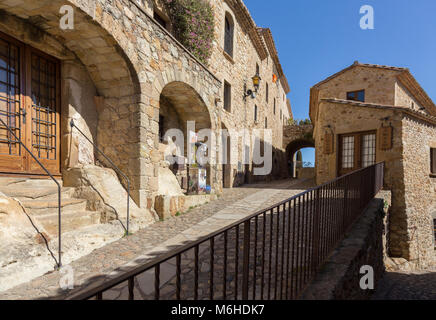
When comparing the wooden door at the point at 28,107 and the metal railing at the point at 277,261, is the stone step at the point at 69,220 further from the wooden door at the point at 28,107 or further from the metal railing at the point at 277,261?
the metal railing at the point at 277,261

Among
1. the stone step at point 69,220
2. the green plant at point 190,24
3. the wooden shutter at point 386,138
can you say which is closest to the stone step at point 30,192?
the stone step at point 69,220

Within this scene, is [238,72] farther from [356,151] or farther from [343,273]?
[343,273]

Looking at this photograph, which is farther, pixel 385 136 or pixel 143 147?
pixel 385 136

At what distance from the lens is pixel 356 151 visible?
1035 centimetres

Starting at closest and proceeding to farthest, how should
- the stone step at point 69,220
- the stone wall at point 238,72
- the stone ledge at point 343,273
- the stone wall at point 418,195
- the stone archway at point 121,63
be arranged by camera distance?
the stone ledge at point 343,273 < the stone step at point 69,220 < the stone archway at point 121,63 < the stone wall at point 418,195 < the stone wall at point 238,72

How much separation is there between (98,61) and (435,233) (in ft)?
50.2

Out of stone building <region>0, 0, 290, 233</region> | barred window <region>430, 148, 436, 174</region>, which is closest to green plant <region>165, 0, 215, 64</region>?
stone building <region>0, 0, 290, 233</region>

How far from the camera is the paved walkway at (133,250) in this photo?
276 cm

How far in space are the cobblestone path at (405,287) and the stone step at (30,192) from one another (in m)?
7.35

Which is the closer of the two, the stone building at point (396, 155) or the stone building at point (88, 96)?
the stone building at point (88, 96)

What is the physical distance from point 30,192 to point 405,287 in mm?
9257

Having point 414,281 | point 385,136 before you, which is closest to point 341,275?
point 414,281

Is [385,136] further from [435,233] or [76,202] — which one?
[76,202]

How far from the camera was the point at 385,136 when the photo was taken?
9.62m
